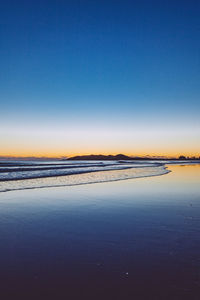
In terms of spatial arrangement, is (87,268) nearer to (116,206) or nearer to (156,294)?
(156,294)

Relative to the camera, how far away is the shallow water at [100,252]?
10.6ft

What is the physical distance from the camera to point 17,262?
4.03m

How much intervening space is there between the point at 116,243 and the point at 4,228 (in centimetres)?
302

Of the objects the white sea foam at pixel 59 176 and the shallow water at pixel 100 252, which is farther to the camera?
the white sea foam at pixel 59 176

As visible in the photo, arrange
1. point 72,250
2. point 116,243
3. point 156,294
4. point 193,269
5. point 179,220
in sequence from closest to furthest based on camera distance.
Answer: point 156,294, point 193,269, point 72,250, point 116,243, point 179,220

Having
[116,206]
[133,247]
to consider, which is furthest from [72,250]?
[116,206]

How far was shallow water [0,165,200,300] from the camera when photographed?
3.23 m

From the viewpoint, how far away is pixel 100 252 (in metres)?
4.42

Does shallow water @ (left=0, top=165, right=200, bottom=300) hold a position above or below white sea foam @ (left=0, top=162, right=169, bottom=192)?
above

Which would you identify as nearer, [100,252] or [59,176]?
[100,252]

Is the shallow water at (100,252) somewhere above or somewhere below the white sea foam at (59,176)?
above

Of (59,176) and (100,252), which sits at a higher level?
(100,252)

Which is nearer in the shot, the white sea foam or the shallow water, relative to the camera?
the shallow water

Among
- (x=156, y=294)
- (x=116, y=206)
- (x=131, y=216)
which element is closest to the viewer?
(x=156, y=294)
